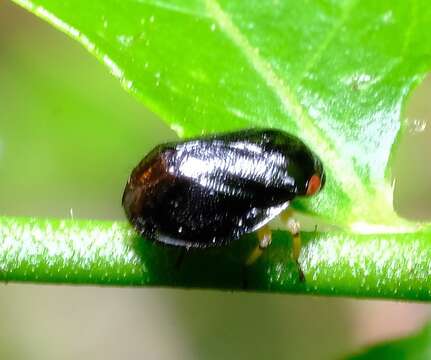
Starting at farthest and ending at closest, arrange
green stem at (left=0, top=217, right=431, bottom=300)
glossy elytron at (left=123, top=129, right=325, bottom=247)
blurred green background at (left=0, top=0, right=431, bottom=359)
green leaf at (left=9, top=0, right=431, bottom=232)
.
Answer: blurred green background at (left=0, top=0, right=431, bottom=359)
green leaf at (left=9, top=0, right=431, bottom=232)
glossy elytron at (left=123, top=129, right=325, bottom=247)
green stem at (left=0, top=217, right=431, bottom=300)

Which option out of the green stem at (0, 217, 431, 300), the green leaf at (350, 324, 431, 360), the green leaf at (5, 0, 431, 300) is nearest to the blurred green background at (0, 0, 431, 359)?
the green leaf at (350, 324, 431, 360)

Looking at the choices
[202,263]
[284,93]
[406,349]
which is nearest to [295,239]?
[202,263]

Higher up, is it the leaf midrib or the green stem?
the leaf midrib

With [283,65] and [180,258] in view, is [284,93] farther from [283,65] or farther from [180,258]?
[180,258]

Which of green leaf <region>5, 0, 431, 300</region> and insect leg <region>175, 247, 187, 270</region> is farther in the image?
green leaf <region>5, 0, 431, 300</region>

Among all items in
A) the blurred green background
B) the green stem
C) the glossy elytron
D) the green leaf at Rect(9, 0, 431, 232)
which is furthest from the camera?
the blurred green background

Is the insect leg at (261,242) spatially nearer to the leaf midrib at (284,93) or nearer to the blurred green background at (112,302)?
the leaf midrib at (284,93)

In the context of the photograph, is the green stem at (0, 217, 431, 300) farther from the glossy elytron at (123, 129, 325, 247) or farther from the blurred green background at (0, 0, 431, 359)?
the blurred green background at (0, 0, 431, 359)

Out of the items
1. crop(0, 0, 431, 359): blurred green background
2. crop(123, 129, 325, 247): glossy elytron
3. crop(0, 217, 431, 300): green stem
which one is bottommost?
crop(0, 217, 431, 300): green stem
